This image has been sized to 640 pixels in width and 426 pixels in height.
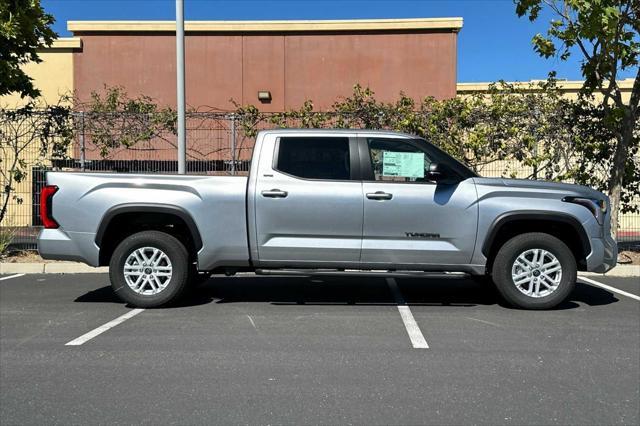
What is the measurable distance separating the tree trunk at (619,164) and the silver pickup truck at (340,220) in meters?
4.17

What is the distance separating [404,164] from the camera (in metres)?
6.55

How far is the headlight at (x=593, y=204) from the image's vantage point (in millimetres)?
6477

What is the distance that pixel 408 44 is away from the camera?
16.8 m

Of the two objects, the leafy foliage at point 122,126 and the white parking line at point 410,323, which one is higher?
the leafy foliage at point 122,126

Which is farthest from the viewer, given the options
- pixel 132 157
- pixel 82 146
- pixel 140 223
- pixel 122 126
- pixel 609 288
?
pixel 132 157

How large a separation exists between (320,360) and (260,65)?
1347cm

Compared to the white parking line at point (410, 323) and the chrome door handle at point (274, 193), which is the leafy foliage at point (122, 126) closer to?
the chrome door handle at point (274, 193)

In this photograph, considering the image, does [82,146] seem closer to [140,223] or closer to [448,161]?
[140,223]

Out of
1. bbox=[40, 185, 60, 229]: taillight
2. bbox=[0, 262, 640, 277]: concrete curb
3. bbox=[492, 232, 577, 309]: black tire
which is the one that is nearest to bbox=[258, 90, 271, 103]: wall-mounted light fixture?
bbox=[0, 262, 640, 277]: concrete curb

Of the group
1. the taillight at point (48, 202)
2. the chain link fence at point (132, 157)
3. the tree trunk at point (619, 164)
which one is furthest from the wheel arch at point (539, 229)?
the taillight at point (48, 202)

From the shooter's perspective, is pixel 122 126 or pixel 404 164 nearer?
pixel 404 164

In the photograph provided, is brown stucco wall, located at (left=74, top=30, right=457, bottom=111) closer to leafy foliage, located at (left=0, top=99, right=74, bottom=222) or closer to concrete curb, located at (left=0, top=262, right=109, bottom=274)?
leafy foliage, located at (left=0, top=99, right=74, bottom=222)

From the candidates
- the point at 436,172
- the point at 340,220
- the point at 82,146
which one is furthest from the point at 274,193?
the point at 82,146

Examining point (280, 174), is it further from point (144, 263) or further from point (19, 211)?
point (19, 211)
